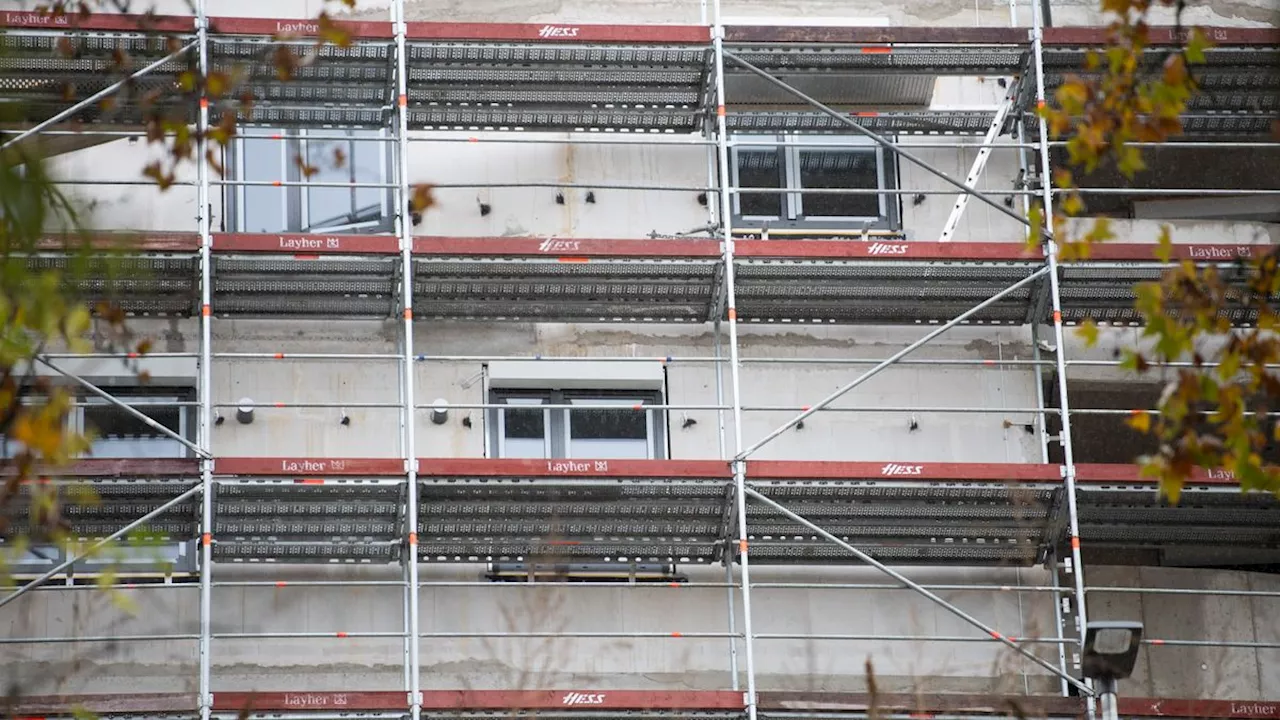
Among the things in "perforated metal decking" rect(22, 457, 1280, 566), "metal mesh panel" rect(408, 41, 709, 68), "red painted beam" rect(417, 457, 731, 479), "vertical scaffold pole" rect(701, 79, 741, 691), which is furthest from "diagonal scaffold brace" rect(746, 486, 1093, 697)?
"metal mesh panel" rect(408, 41, 709, 68)

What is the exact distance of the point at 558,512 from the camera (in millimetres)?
19000

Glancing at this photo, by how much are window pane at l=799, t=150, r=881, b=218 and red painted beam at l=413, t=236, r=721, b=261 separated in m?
1.91

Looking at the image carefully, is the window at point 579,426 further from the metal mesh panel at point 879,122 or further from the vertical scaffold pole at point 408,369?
the metal mesh panel at point 879,122

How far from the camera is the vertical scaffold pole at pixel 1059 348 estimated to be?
18703mm

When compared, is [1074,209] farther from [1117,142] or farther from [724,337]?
[724,337]

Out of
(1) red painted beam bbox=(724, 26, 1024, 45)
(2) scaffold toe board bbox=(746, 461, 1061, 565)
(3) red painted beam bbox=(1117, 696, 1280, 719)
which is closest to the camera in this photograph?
(3) red painted beam bbox=(1117, 696, 1280, 719)

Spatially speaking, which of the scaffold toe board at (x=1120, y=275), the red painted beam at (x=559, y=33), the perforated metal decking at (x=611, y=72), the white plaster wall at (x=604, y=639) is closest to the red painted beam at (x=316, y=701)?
the white plaster wall at (x=604, y=639)

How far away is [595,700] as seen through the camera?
17.9 meters

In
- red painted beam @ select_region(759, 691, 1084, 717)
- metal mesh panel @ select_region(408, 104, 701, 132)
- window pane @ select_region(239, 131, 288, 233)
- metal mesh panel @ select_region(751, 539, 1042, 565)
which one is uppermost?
metal mesh panel @ select_region(408, 104, 701, 132)

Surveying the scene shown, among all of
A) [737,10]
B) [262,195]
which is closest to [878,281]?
[737,10]

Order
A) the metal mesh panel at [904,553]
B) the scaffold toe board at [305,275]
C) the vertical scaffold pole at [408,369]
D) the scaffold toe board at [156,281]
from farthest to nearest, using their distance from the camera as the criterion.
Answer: the metal mesh panel at [904,553] → the scaffold toe board at [305,275] → the scaffold toe board at [156,281] → the vertical scaffold pole at [408,369]

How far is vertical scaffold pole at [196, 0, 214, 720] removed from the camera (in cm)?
1784

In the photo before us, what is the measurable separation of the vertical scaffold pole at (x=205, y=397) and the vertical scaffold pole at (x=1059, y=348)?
669 cm

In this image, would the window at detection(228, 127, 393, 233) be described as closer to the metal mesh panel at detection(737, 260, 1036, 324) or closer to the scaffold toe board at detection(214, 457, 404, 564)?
the scaffold toe board at detection(214, 457, 404, 564)
